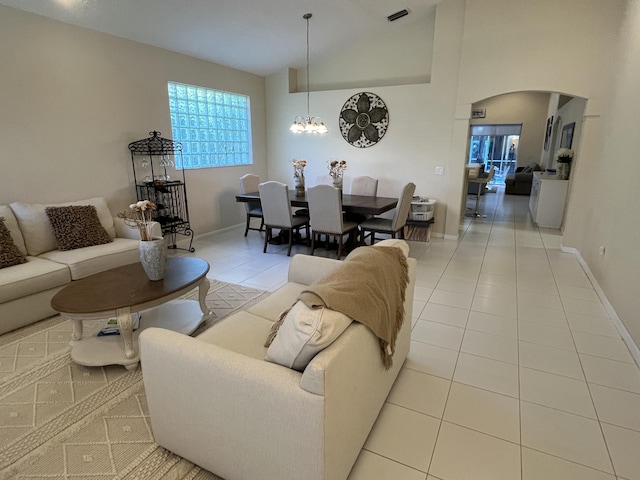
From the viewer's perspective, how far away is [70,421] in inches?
74.7

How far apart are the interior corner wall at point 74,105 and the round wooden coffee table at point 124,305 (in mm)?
1749

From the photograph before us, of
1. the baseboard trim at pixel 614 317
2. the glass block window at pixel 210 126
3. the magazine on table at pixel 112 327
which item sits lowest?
the baseboard trim at pixel 614 317

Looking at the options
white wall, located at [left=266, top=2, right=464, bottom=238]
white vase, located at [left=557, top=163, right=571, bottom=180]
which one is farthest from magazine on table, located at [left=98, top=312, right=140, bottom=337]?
white vase, located at [left=557, top=163, right=571, bottom=180]

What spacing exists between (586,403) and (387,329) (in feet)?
4.57

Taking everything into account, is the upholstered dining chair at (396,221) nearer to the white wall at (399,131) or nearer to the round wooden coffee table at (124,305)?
the white wall at (399,131)

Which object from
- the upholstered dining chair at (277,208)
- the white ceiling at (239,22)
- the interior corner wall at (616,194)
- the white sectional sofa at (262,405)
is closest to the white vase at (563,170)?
the interior corner wall at (616,194)

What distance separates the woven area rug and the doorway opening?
39.6 ft

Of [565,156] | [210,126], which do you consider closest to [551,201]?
[565,156]

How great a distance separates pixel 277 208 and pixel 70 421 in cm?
320

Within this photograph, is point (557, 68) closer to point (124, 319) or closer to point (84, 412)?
point (124, 319)

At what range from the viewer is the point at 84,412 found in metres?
1.96

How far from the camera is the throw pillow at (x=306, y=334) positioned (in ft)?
4.18

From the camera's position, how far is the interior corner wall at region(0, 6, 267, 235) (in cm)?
335

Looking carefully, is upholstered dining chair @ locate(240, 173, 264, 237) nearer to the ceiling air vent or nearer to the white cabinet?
the ceiling air vent
